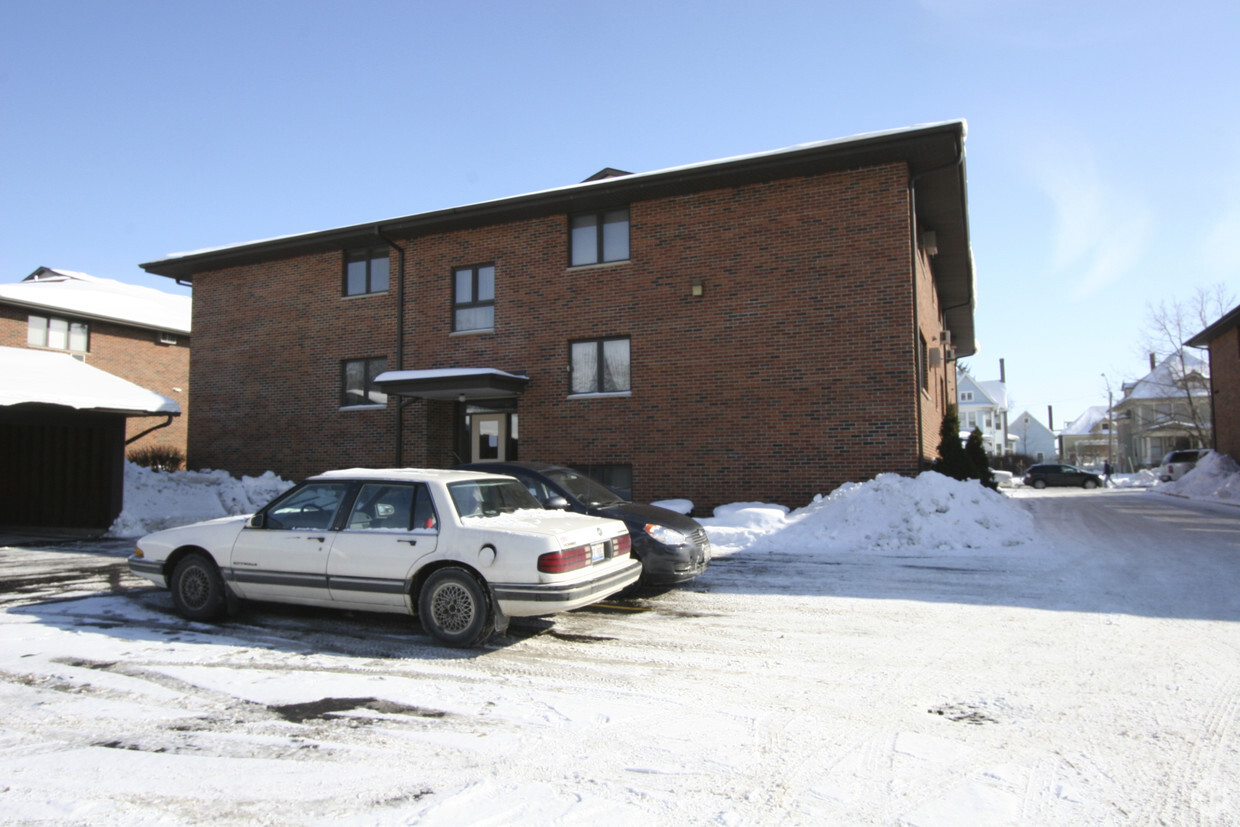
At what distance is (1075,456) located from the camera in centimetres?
8625

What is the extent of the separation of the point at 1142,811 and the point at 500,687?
341 centimetres

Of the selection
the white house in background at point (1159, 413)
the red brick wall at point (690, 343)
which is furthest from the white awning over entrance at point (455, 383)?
the white house in background at point (1159, 413)

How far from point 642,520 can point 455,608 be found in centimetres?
258

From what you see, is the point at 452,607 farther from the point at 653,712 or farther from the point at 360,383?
the point at 360,383

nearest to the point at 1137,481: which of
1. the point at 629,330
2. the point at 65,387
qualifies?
the point at 629,330

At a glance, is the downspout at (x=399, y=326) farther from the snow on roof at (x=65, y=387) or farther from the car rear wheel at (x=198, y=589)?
the car rear wheel at (x=198, y=589)

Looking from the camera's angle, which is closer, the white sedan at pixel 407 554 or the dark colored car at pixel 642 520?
the white sedan at pixel 407 554

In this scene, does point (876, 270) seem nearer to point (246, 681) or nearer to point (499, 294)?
point (499, 294)

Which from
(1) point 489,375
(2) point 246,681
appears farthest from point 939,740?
(1) point 489,375

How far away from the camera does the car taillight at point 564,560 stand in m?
5.70

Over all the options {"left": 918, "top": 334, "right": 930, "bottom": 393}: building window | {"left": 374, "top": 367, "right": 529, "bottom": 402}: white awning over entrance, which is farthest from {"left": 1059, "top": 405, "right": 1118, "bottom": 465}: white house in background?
{"left": 374, "top": 367, "right": 529, "bottom": 402}: white awning over entrance

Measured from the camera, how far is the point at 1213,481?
26.4 meters

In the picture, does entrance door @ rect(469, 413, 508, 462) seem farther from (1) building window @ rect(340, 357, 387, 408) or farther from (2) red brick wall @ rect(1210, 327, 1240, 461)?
(2) red brick wall @ rect(1210, 327, 1240, 461)

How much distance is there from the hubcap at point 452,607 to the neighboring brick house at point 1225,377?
2884cm
